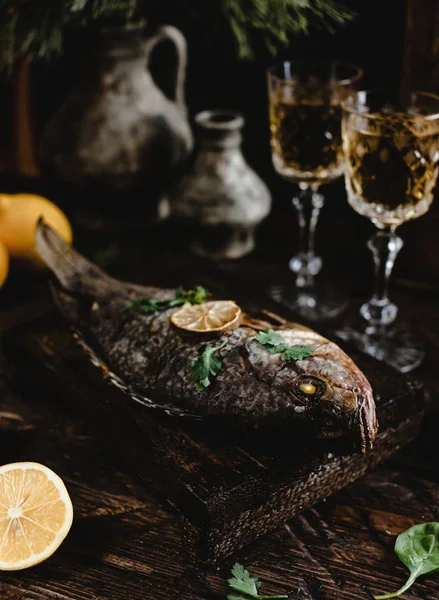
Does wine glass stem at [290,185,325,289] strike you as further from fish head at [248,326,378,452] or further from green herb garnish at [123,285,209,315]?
fish head at [248,326,378,452]

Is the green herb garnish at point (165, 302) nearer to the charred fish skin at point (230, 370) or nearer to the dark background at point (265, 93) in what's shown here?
the charred fish skin at point (230, 370)

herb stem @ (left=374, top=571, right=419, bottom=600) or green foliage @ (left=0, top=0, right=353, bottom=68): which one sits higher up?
green foliage @ (left=0, top=0, right=353, bottom=68)

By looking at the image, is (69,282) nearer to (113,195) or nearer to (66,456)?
(66,456)

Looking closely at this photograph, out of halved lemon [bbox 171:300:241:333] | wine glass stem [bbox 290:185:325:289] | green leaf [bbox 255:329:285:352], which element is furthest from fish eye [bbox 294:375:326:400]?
wine glass stem [bbox 290:185:325:289]

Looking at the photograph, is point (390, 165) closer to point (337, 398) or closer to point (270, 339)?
point (270, 339)

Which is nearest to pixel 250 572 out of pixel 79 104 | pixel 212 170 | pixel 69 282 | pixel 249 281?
pixel 69 282

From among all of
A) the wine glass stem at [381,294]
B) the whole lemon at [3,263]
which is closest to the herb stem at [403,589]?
the wine glass stem at [381,294]
